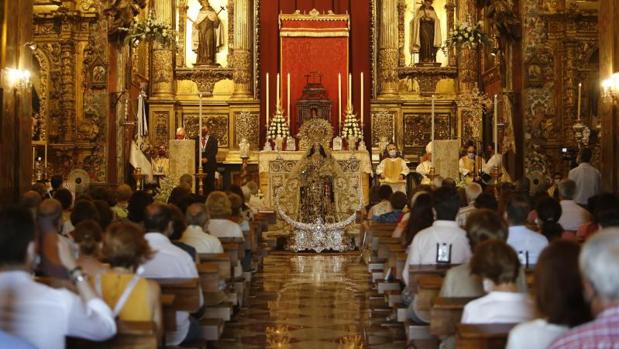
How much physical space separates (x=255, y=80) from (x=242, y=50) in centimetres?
78

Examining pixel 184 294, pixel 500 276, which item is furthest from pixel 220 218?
pixel 500 276

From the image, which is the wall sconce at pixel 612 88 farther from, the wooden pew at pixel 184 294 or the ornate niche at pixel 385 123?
the ornate niche at pixel 385 123

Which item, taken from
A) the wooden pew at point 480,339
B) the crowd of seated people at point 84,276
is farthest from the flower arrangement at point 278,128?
the wooden pew at point 480,339

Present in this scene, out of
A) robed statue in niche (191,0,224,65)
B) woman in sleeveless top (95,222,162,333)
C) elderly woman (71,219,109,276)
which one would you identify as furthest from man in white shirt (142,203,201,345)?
robed statue in niche (191,0,224,65)

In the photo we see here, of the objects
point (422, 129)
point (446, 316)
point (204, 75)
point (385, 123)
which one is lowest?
point (446, 316)

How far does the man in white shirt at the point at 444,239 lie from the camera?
7.91 meters

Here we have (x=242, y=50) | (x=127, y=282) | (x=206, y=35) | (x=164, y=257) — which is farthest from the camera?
(x=206, y=35)

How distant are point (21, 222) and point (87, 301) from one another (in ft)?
1.80

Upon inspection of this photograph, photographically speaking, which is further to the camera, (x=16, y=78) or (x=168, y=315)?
(x=16, y=78)

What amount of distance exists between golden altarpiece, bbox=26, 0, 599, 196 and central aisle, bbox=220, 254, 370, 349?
4.46m

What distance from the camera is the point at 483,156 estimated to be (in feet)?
70.8

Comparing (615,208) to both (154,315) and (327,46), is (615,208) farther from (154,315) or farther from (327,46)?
(327,46)

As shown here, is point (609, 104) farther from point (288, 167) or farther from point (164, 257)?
point (164, 257)

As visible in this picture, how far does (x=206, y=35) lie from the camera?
2388 cm
